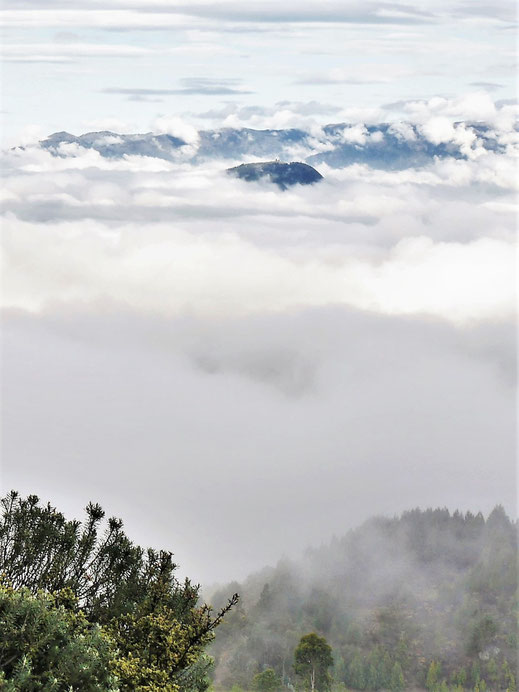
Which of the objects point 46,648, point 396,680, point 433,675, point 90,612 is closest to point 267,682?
point 396,680

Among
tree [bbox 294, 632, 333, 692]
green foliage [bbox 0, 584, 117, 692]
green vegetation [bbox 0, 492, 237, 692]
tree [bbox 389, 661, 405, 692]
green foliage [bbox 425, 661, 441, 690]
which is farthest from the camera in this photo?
green foliage [bbox 425, 661, 441, 690]

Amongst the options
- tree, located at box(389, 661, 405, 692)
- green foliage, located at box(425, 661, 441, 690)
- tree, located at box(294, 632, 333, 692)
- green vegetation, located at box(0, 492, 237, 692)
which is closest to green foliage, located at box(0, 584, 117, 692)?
green vegetation, located at box(0, 492, 237, 692)

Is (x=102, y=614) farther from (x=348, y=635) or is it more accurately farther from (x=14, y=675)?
(x=348, y=635)

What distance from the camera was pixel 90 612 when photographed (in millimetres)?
35312

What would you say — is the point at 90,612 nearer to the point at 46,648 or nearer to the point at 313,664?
the point at 46,648

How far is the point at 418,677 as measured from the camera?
174 metres

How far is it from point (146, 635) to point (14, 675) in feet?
21.5

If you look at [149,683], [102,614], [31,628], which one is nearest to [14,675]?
[31,628]

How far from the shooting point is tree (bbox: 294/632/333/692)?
12638cm

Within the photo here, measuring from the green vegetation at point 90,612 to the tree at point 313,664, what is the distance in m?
96.2

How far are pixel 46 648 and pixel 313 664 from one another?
109m

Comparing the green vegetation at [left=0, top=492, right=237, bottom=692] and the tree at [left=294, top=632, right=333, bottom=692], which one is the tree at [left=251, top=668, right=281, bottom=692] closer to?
the tree at [left=294, top=632, right=333, bottom=692]

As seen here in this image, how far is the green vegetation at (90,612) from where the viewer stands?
2516cm

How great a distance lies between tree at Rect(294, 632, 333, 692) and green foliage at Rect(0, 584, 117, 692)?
10741cm
